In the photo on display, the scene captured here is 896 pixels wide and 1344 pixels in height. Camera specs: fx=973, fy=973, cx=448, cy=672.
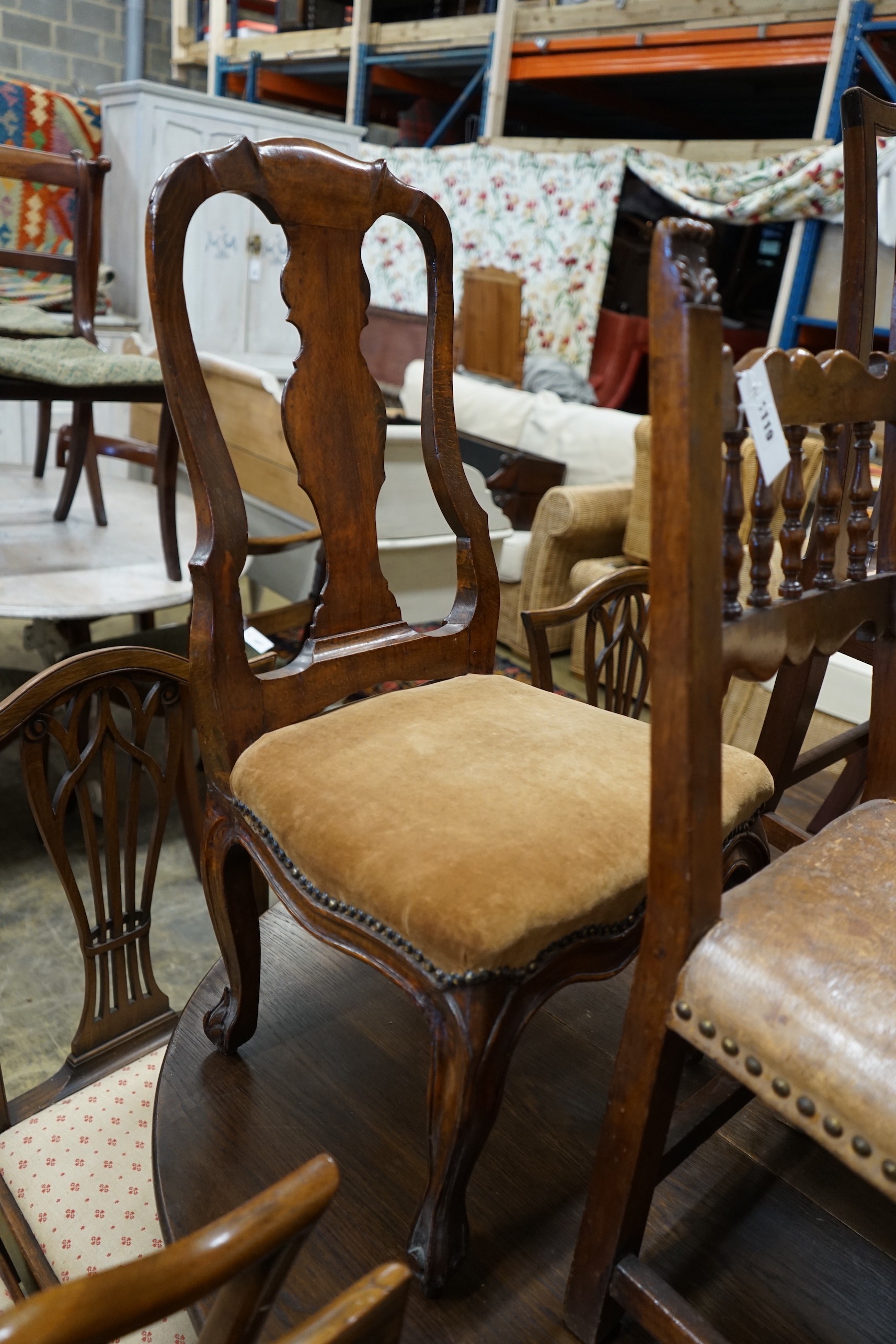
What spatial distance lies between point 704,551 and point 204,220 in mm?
5391

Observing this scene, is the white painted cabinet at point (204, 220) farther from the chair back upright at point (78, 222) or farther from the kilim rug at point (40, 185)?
the chair back upright at point (78, 222)

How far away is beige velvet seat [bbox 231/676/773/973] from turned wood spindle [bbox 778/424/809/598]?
24 centimetres

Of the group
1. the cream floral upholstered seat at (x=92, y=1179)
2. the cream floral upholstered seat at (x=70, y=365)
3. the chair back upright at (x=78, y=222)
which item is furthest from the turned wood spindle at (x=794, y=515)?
the chair back upright at (x=78, y=222)

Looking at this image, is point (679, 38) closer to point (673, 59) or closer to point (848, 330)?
point (673, 59)

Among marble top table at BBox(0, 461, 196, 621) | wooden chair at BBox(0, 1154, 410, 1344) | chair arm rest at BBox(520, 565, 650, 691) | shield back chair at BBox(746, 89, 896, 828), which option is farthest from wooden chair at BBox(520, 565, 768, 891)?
wooden chair at BBox(0, 1154, 410, 1344)

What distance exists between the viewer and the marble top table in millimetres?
2381

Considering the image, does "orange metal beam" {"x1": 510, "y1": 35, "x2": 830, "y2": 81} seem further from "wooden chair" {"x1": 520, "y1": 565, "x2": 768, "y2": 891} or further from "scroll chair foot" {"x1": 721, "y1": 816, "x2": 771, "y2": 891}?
"scroll chair foot" {"x1": 721, "y1": 816, "x2": 771, "y2": 891}

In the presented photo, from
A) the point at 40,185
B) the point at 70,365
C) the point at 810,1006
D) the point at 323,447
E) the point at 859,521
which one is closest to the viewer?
the point at 810,1006

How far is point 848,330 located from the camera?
5.21 feet

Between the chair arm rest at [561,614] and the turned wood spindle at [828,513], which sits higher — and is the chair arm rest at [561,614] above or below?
below

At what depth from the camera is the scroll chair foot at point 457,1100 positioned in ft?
2.58

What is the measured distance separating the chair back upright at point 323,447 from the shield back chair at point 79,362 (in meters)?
1.31

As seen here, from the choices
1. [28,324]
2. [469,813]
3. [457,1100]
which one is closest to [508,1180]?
[457,1100]

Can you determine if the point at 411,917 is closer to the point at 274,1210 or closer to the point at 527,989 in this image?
the point at 527,989
